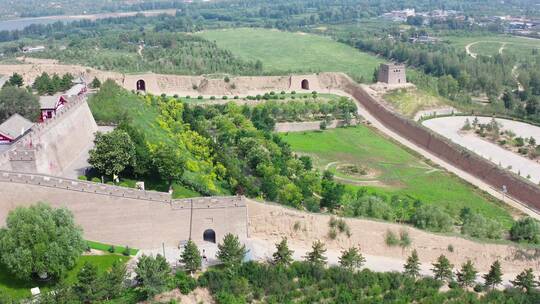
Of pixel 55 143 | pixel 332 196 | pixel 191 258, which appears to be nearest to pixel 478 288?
pixel 332 196

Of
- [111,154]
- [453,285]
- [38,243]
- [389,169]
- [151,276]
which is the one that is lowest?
[389,169]

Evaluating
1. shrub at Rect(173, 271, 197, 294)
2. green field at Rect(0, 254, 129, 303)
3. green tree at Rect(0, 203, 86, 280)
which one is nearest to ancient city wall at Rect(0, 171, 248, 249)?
green field at Rect(0, 254, 129, 303)

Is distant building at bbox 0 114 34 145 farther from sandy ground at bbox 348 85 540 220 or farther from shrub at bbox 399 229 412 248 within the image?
sandy ground at bbox 348 85 540 220

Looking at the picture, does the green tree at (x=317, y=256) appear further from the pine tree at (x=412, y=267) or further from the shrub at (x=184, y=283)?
the shrub at (x=184, y=283)

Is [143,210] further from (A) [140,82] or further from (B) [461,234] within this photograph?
(A) [140,82]

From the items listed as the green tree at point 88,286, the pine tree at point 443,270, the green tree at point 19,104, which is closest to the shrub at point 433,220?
the pine tree at point 443,270

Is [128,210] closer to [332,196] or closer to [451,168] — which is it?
[332,196]
